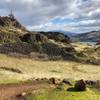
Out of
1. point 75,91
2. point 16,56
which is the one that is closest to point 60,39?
point 16,56

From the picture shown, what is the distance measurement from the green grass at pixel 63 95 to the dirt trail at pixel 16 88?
2648mm

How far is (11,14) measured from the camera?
520 ft

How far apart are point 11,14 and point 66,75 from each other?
326ft

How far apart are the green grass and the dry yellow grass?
1400 centimetres

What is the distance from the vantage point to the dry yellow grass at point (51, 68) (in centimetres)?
6248

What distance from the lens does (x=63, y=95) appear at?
41.0 metres

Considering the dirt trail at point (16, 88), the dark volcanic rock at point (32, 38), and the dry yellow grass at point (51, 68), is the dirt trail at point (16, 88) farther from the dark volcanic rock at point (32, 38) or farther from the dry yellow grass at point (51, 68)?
the dark volcanic rock at point (32, 38)

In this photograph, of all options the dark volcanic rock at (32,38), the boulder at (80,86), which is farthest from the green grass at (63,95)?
the dark volcanic rock at (32,38)

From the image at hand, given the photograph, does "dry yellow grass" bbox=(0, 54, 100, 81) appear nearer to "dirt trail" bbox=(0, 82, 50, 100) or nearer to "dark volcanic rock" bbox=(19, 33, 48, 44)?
"dirt trail" bbox=(0, 82, 50, 100)

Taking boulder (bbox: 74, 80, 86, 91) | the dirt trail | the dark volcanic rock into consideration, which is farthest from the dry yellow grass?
the dark volcanic rock

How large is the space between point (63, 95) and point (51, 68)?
29.7 metres

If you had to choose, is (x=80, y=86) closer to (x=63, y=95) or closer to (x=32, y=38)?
(x=63, y=95)

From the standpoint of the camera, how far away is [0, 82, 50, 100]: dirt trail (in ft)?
139

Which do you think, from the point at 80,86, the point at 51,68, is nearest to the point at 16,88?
the point at 80,86
